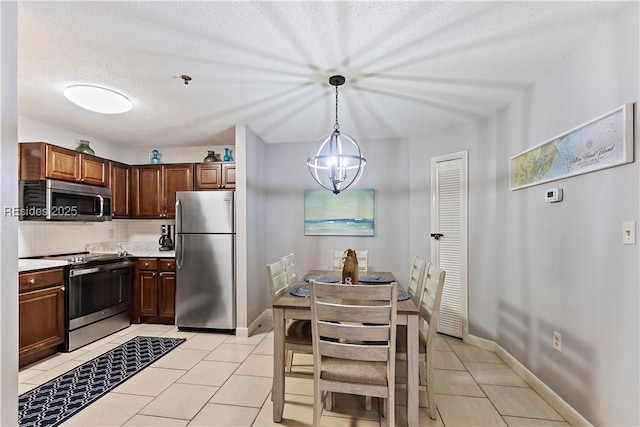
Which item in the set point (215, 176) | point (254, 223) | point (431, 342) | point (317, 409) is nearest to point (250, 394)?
point (317, 409)

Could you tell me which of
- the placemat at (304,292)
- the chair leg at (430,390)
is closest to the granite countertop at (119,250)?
the placemat at (304,292)

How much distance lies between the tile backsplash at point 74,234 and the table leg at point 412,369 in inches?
147

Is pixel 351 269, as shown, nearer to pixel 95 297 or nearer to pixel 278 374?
pixel 278 374

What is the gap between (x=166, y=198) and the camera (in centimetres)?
413

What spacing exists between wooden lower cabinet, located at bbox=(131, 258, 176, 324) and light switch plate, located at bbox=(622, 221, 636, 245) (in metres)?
4.14

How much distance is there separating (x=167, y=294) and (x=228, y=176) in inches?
65.8

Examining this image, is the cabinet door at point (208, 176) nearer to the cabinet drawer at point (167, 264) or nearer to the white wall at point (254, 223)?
the white wall at point (254, 223)

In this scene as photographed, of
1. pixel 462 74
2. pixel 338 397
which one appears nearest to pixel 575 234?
pixel 462 74

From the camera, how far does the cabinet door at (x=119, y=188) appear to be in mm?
3955

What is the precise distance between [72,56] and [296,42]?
1.55 metres

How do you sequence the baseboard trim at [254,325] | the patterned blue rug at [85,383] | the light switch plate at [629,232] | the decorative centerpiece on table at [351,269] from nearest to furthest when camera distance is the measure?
the light switch plate at [629,232], the patterned blue rug at [85,383], the decorative centerpiece on table at [351,269], the baseboard trim at [254,325]

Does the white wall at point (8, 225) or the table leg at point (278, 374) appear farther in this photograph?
the table leg at point (278, 374)

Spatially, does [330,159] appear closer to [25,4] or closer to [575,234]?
[575,234]

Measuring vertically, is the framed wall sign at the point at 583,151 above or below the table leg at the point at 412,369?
above
